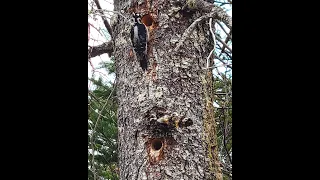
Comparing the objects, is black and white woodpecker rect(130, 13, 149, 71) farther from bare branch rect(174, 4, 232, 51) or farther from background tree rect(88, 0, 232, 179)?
bare branch rect(174, 4, 232, 51)

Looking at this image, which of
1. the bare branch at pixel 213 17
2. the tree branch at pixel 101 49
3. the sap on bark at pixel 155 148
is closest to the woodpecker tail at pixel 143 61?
the bare branch at pixel 213 17

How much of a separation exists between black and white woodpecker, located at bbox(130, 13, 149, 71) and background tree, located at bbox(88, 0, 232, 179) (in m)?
0.03

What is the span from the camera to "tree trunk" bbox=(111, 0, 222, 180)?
1959mm

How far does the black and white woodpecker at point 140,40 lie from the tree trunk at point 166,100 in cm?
2

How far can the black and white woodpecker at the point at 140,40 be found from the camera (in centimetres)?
206

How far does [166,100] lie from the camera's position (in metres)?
1.99

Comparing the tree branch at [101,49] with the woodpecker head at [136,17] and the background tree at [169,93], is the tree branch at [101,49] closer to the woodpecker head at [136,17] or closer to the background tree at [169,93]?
the background tree at [169,93]

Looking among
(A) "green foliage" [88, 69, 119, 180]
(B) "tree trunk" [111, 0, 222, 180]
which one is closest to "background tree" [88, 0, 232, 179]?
(B) "tree trunk" [111, 0, 222, 180]

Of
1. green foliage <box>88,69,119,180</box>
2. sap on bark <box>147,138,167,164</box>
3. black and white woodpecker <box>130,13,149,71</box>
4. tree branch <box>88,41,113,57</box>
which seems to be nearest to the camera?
sap on bark <box>147,138,167,164</box>

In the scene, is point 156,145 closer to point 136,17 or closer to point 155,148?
point 155,148
